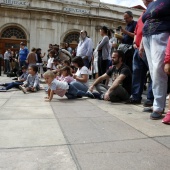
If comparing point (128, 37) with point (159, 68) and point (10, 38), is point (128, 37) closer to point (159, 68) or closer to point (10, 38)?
point (159, 68)

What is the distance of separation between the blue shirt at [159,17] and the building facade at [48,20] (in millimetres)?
18205

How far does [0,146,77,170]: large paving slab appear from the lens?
→ 5.89 feet

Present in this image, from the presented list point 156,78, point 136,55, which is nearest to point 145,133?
point 156,78

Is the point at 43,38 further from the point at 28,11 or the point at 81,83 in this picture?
the point at 81,83

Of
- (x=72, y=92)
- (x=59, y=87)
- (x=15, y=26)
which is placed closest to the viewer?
(x=59, y=87)

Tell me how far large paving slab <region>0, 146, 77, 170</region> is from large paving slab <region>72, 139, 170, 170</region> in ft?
0.34

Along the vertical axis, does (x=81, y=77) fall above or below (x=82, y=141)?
above

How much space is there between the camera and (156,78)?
335 cm

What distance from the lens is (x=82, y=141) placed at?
2.37 metres

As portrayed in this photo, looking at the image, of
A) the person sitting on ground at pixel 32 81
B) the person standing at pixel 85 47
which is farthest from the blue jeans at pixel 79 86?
the person standing at pixel 85 47

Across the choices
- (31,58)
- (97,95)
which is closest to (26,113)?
(97,95)

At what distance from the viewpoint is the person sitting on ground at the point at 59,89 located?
4949 mm

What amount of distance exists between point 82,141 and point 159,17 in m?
2.01

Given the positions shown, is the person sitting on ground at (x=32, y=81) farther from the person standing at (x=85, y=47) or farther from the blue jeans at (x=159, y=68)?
the blue jeans at (x=159, y=68)
